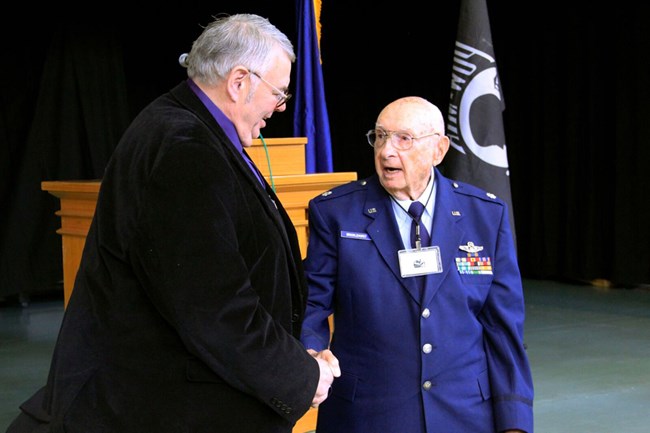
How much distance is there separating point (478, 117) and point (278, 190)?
258cm

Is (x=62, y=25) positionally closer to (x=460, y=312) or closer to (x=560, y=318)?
(x=560, y=318)

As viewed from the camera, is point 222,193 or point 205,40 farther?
point 205,40

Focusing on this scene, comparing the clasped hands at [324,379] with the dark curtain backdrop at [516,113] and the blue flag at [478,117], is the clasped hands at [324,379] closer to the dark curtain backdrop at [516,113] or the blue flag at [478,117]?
the blue flag at [478,117]

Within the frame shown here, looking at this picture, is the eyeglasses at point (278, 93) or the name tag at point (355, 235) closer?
the eyeglasses at point (278, 93)

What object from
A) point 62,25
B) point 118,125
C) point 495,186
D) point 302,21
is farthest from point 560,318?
point 62,25

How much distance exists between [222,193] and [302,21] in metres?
3.40

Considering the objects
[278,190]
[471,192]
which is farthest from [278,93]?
[278,190]

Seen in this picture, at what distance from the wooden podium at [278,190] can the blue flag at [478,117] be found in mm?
2033

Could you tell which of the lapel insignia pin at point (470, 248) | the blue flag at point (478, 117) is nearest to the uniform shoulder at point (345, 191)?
the lapel insignia pin at point (470, 248)

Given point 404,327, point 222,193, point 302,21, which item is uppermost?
point 302,21

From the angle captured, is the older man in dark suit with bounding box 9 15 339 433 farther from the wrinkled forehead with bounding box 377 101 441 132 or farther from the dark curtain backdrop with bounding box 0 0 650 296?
the dark curtain backdrop with bounding box 0 0 650 296

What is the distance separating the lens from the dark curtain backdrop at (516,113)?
8.19m

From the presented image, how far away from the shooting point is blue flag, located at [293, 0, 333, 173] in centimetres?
480

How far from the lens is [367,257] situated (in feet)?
7.89
